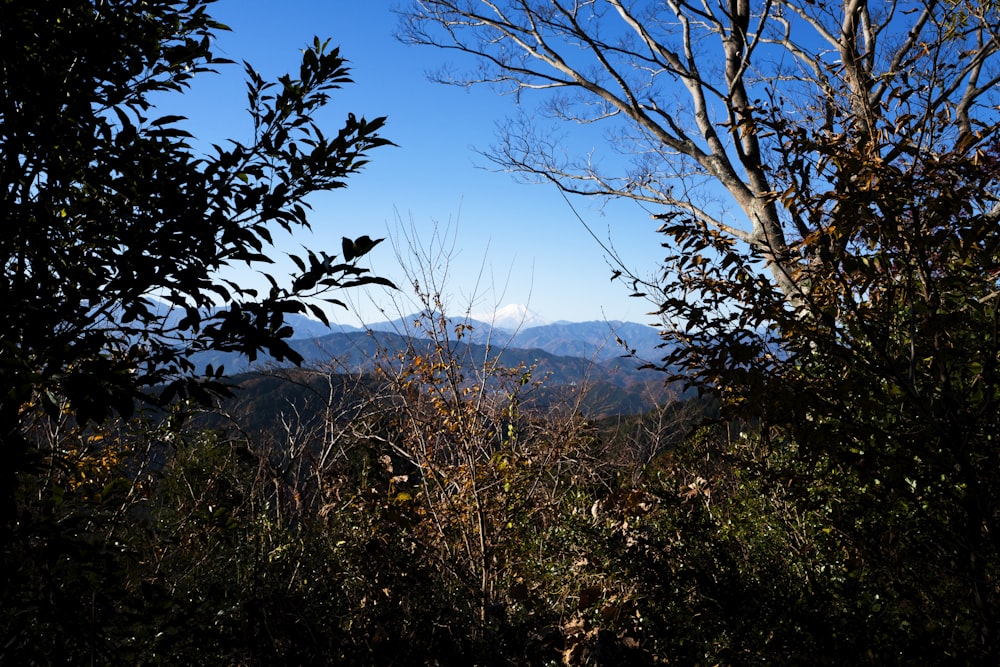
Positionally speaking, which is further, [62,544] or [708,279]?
[708,279]

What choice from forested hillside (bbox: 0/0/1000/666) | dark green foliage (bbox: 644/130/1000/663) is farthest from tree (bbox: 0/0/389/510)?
dark green foliage (bbox: 644/130/1000/663)

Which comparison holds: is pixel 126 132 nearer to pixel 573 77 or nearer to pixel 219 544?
pixel 219 544

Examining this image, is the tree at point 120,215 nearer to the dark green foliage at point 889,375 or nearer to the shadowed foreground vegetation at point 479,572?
the shadowed foreground vegetation at point 479,572

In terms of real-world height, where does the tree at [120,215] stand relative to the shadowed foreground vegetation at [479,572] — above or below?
A: above

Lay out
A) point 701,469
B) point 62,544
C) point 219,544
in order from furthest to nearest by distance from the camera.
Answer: point 701,469
point 219,544
point 62,544

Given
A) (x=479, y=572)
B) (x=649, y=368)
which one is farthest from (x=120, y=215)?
(x=479, y=572)

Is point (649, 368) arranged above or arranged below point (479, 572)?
above

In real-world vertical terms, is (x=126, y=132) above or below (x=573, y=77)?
below

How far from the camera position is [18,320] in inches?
67.8

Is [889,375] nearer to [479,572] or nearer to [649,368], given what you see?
[649,368]

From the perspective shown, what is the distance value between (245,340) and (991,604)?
9.07ft

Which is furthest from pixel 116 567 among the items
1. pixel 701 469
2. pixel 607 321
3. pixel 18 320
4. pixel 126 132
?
pixel 701 469

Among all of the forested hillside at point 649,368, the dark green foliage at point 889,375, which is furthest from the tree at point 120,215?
the dark green foliage at point 889,375

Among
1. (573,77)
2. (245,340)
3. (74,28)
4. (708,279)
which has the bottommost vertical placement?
(245,340)
